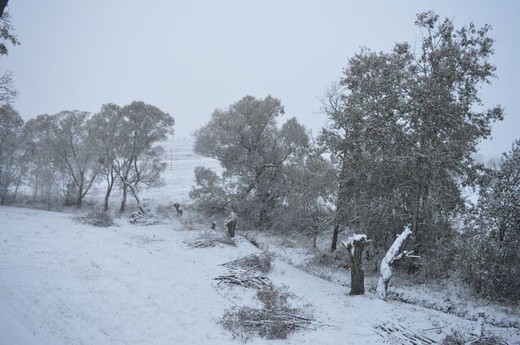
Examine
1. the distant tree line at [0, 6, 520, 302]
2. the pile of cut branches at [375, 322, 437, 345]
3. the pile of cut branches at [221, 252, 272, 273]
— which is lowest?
the pile of cut branches at [375, 322, 437, 345]

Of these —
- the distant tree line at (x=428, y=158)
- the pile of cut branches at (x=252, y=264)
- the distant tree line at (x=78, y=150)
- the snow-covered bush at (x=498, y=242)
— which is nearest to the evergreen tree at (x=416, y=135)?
the distant tree line at (x=428, y=158)

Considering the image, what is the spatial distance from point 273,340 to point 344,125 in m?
13.5

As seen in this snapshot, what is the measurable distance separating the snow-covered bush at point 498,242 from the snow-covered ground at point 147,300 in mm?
1459

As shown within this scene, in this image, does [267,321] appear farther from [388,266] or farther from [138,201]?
[138,201]

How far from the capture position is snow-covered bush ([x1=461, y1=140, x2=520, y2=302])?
1406 centimetres

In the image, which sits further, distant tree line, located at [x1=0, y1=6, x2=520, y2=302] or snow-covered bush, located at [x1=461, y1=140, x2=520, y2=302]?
distant tree line, located at [x1=0, y1=6, x2=520, y2=302]

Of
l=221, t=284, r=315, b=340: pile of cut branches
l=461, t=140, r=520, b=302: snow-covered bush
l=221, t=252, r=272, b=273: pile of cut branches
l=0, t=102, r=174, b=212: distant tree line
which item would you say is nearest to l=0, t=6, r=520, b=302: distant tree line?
l=461, t=140, r=520, b=302: snow-covered bush

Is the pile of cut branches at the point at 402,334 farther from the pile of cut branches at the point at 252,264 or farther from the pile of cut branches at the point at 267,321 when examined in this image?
the pile of cut branches at the point at 252,264

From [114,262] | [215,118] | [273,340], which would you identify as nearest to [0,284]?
[114,262]

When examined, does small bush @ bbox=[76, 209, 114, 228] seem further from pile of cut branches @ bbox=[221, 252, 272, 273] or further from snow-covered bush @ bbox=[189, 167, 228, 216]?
pile of cut branches @ bbox=[221, 252, 272, 273]

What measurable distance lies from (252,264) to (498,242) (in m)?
11.2

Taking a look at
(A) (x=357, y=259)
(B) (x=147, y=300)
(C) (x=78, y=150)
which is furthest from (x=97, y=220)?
(A) (x=357, y=259)

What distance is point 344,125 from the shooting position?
19391 millimetres

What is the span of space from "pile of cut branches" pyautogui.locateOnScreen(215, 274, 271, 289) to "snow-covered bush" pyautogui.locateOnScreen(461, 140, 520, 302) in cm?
921
